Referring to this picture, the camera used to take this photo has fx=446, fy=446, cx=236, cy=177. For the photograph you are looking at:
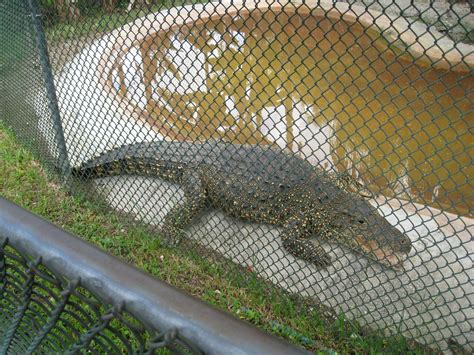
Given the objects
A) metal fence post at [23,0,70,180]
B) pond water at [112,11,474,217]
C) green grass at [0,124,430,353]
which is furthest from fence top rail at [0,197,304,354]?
metal fence post at [23,0,70,180]

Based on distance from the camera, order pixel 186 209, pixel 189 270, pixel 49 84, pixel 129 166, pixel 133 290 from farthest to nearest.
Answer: pixel 129 166, pixel 186 209, pixel 49 84, pixel 189 270, pixel 133 290

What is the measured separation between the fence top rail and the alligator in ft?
6.97

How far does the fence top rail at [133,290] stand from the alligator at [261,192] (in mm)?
2124

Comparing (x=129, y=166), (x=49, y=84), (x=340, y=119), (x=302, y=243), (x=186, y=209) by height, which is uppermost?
(x=49, y=84)

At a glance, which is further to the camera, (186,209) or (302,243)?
(186,209)

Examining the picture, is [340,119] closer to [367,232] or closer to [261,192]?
[261,192]

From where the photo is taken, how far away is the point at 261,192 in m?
3.45

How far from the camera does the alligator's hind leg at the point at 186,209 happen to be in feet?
10.6

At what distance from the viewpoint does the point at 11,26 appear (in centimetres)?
366

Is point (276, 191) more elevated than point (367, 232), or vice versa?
point (276, 191)

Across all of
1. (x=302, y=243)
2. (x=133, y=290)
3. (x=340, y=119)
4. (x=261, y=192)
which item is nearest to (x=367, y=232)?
(x=302, y=243)

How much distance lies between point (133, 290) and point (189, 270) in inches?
82.3

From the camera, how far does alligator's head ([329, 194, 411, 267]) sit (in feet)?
9.36

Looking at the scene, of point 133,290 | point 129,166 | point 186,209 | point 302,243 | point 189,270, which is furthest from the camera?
point 129,166
